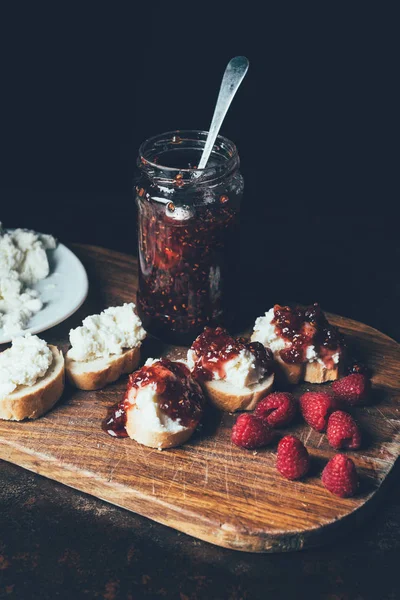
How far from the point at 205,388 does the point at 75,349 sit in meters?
0.53

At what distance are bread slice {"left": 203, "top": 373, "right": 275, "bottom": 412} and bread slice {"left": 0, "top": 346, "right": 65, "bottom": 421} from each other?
0.56m

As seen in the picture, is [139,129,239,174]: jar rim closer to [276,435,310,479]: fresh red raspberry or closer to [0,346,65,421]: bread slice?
[0,346,65,421]: bread slice

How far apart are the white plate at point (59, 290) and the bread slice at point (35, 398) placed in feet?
1.15

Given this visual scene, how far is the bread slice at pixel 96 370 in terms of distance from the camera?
323cm

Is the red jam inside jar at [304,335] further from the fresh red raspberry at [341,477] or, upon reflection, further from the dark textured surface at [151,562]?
the dark textured surface at [151,562]

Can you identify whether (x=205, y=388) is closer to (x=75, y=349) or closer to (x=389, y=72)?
(x=75, y=349)

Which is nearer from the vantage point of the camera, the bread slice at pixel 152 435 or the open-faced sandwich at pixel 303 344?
the bread slice at pixel 152 435

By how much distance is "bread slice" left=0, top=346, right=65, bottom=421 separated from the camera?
10.0ft

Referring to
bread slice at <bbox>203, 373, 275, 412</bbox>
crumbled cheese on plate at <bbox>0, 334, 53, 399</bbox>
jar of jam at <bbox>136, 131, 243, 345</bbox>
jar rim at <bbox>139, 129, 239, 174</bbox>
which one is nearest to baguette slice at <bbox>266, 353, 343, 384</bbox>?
bread slice at <bbox>203, 373, 275, 412</bbox>

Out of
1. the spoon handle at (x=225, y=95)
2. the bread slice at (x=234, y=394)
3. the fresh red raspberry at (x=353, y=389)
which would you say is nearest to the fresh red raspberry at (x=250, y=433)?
the bread slice at (x=234, y=394)

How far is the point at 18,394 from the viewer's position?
307cm

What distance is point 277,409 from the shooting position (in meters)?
3.09

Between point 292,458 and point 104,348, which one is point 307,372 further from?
point 104,348

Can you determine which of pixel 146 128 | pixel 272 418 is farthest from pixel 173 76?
pixel 272 418
